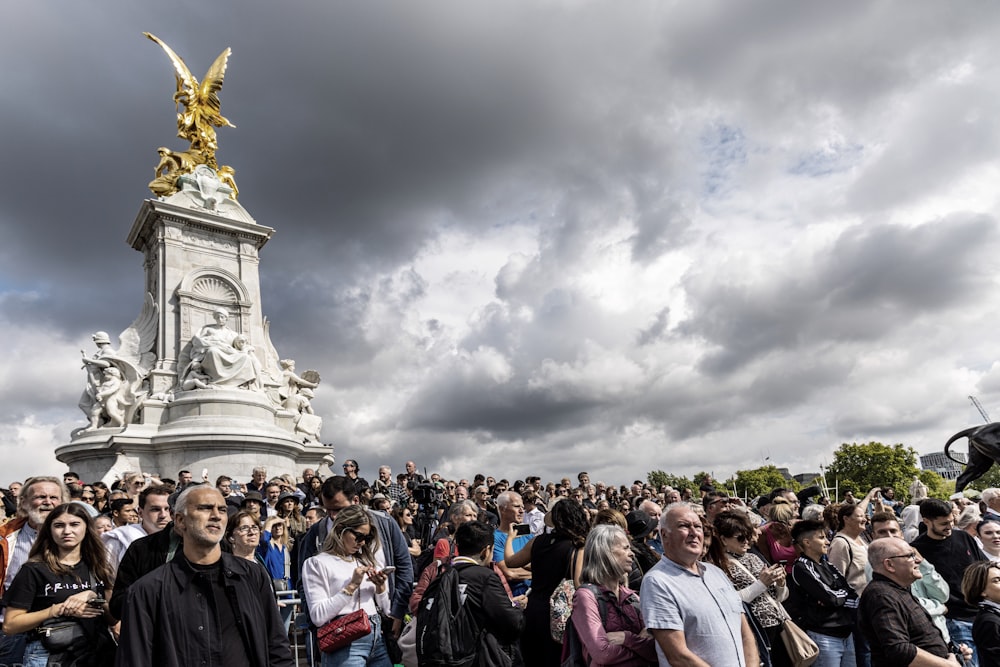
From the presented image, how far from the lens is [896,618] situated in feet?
15.2

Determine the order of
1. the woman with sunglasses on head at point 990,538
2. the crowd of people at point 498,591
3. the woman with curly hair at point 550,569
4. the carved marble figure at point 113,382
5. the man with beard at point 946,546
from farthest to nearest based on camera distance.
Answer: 1. the carved marble figure at point 113,382
2. the woman with sunglasses on head at point 990,538
3. the man with beard at point 946,546
4. the woman with curly hair at point 550,569
5. the crowd of people at point 498,591

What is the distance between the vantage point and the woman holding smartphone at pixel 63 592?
4.04 metres

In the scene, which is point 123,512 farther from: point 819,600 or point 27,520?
point 819,600

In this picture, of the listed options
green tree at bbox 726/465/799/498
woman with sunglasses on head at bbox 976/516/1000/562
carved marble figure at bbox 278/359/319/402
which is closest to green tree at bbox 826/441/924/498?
green tree at bbox 726/465/799/498

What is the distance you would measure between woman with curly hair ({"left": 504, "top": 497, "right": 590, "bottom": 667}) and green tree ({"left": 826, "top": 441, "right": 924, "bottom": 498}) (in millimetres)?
60094

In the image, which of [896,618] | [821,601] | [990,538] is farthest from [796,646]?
[990,538]

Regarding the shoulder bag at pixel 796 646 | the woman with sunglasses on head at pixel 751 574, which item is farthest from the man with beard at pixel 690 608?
the shoulder bag at pixel 796 646

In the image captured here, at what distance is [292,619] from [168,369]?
15.3 metres

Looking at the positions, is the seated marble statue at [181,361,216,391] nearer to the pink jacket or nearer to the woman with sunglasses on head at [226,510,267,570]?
the woman with sunglasses on head at [226,510,267,570]

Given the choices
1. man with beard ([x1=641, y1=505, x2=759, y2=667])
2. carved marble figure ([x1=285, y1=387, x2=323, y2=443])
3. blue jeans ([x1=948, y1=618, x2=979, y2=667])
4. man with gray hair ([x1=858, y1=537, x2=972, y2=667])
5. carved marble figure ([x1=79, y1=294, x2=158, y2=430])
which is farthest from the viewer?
carved marble figure ([x1=285, y1=387, x2=323, y2=443])

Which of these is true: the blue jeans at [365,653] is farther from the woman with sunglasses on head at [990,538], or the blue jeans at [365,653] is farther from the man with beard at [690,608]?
the woman with sunglasses on head at [990,538]

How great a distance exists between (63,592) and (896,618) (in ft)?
17.0

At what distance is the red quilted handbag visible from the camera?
4844 millimetres

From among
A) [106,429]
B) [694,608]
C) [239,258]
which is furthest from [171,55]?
[694,608]
